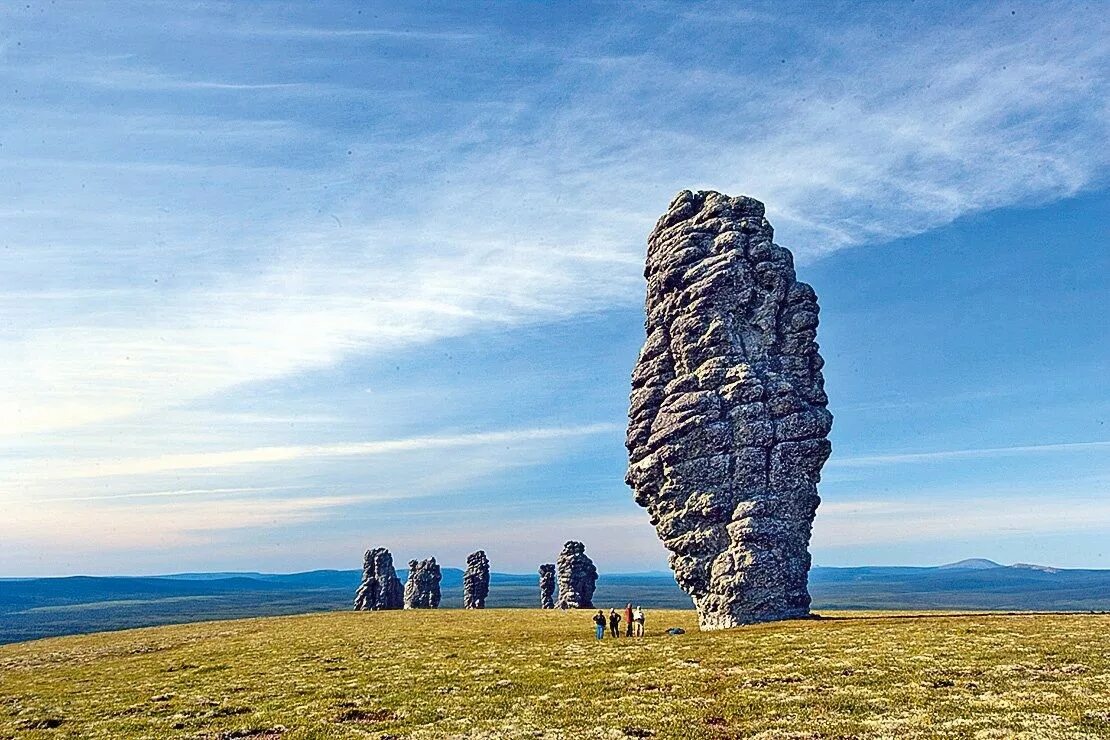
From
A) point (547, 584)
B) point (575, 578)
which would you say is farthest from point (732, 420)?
point (547, 584)

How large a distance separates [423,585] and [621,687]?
11616cm

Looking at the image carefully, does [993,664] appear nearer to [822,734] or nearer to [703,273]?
[822,734]

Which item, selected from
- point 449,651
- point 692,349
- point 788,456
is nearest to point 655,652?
point 449,651

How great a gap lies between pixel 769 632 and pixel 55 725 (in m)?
49.9

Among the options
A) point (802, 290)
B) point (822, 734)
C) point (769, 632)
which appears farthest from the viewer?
point (802, 290)

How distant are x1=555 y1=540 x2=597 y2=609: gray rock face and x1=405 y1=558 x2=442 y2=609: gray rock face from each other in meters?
27.6

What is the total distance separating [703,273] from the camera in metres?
81.6

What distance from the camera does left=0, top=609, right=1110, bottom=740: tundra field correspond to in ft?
107

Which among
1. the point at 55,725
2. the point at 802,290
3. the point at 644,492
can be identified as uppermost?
the point at 802,290

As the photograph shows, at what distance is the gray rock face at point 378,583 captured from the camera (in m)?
150

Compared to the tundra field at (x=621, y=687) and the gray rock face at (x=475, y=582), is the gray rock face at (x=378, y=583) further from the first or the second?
the tundra field at (x=621, y=687)


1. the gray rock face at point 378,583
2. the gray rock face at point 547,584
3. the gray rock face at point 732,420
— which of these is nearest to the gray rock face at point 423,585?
the gray rock face at point 378,583

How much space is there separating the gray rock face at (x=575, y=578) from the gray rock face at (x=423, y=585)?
27643 millimetres

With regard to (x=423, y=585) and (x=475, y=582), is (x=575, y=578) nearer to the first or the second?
(x=475, y=582)
